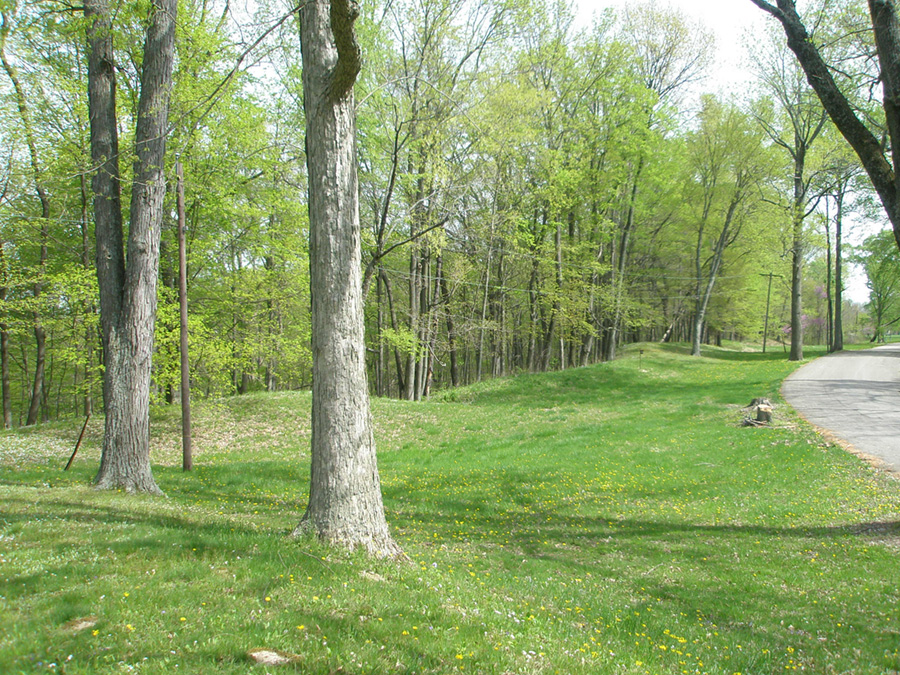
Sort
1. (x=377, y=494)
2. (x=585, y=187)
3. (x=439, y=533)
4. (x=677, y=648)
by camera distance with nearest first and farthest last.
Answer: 1. (x=677, y=648)
2. (x=377, y=494)
3. (x=439, y=533)
4. (x=585, y=187)

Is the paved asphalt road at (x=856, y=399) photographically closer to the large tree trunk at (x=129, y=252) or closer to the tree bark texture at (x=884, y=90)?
the tree bark texture at (x=884, y=90)

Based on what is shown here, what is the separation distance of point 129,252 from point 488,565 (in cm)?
880

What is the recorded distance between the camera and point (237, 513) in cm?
809

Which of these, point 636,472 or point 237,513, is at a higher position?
point 237,513

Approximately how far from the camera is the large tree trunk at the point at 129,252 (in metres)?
9.53

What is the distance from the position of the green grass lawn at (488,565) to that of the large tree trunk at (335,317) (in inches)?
22.1

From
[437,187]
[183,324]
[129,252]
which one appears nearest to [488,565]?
[129,252]

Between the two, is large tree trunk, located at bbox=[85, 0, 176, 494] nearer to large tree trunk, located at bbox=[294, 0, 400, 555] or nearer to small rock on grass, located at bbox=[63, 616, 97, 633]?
large tree trunk, located at bbox=[294, 0, 400, 555]

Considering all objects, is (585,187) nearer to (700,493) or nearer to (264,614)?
(700,493)

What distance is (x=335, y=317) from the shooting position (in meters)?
5.69

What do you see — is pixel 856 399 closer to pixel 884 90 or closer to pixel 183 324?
pixel 884 90

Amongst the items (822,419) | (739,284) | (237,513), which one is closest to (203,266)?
(237,513)

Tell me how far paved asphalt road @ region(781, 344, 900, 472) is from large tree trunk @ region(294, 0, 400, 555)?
1253 centimetres

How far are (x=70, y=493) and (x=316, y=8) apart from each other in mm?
8528
